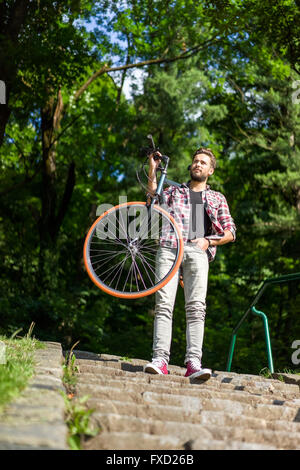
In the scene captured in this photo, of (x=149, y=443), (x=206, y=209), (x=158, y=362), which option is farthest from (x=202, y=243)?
(x=149, y=443)

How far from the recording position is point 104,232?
4738 millimetres

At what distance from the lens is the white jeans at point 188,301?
191 inches

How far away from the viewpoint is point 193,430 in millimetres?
2791

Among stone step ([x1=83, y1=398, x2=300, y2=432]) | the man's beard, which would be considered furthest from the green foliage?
the man's beard

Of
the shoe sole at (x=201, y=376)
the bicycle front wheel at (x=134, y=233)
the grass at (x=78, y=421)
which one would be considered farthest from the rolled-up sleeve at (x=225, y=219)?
the grass at (x=78, y=421)

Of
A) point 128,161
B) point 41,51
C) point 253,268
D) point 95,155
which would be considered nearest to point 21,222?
point 95,155

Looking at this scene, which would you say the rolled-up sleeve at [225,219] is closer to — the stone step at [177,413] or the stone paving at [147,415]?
the stone paving at [147,415]

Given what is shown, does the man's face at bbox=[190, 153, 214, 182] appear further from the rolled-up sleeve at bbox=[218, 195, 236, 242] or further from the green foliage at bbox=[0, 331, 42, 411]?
the green foliage at bbox=[0, 331, 42, 411]

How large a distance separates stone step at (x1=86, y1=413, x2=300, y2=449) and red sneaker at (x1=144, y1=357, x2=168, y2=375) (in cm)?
178

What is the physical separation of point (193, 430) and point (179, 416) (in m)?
0.38

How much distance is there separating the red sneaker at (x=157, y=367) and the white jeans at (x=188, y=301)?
5 cm

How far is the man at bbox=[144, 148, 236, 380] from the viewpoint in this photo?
4.86m

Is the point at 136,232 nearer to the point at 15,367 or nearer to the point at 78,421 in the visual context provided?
the point at 15,367

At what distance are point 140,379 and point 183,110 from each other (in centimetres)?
1305
